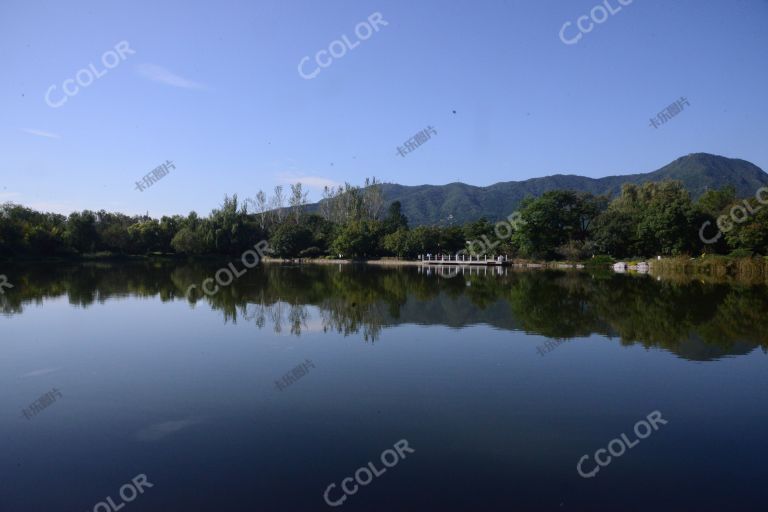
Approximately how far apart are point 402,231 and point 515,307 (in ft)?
122

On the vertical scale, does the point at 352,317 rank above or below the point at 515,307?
above

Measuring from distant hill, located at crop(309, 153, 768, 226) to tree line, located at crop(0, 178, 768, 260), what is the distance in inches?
2799

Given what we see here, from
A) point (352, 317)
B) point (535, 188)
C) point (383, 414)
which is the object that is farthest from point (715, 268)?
point (535, 188)

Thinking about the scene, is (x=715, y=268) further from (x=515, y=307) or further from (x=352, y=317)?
(x=352, y=317)

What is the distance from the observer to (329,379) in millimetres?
7258

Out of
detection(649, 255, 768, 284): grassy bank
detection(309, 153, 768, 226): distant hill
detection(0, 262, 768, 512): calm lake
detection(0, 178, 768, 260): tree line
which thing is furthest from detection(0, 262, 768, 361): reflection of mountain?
detection(309, 153, 768, 226): distant hill

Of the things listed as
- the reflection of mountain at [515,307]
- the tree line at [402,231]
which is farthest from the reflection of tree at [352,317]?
the tree line at [402,231]

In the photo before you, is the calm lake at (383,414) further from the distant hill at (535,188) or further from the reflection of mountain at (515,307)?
the distant hill at (535,188)

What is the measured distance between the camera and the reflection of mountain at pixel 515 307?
36.0ft

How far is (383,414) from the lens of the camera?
5797 mm

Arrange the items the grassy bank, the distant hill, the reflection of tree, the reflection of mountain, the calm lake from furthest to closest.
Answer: the distant hill, the grassy bank, the reflection of tree, the reflection of mountain, the calm lake

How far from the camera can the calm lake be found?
4.14 meters

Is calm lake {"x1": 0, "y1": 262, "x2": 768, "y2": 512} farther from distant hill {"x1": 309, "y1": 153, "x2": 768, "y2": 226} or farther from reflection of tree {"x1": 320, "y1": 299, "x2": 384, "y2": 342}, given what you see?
distant hill {"x1": 309, "y1": 153, "x2": 768, "y2": 226}

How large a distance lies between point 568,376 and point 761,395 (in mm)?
2340
